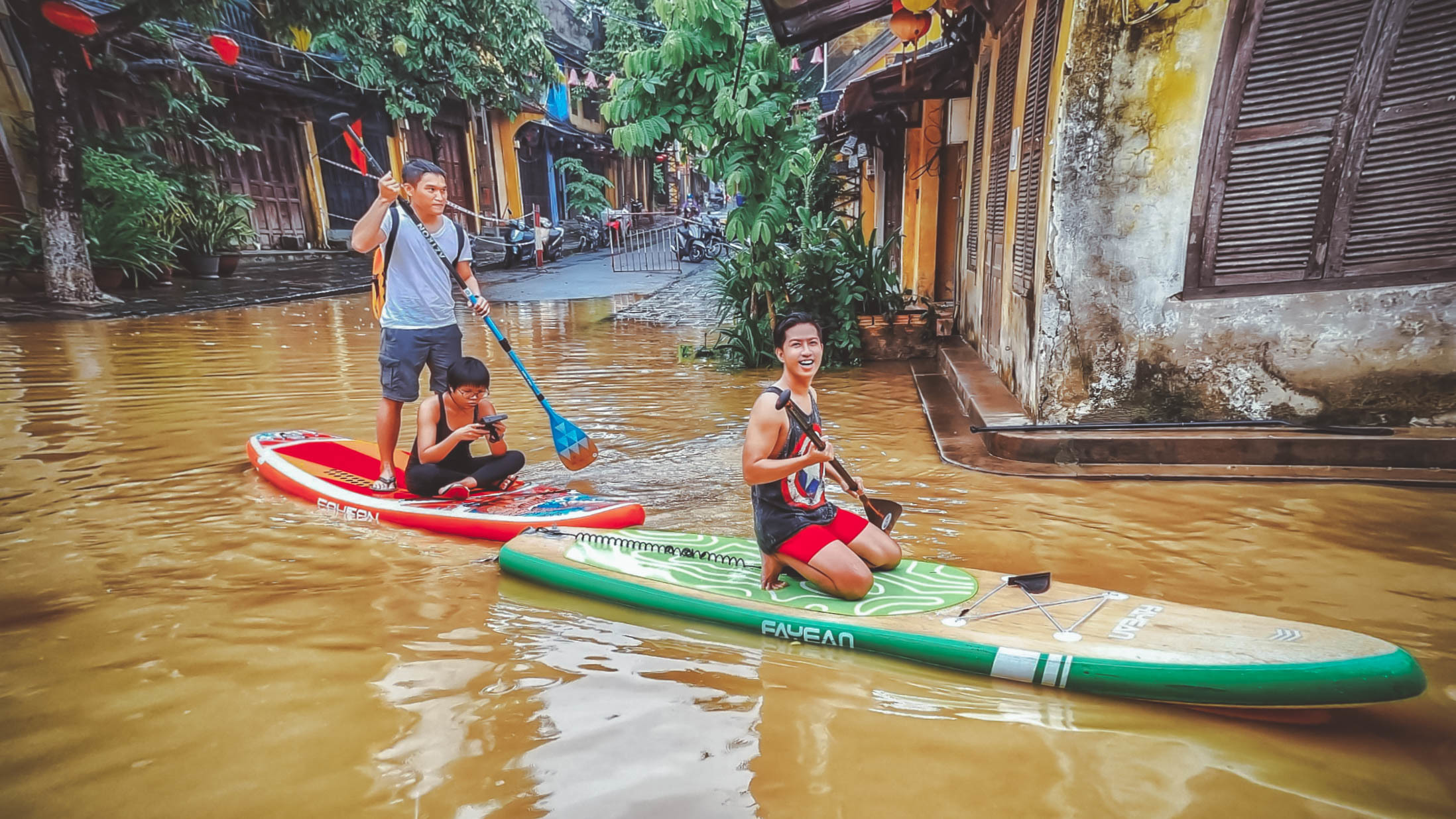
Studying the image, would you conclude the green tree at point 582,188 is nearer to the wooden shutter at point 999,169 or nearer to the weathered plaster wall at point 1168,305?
the wooden shutter at point 999,169

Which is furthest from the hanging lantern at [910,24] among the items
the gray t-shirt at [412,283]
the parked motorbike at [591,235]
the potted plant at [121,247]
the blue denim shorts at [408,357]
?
the parked motorbike at [591,235]

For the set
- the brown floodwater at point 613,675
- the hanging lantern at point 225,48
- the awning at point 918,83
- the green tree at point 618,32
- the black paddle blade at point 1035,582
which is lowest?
the brown floodwater at point 613,675

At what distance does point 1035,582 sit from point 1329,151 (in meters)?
3.33

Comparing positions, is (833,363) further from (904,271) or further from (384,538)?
(384,538)

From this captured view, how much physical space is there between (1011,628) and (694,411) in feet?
13.3

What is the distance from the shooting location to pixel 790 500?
2.87m

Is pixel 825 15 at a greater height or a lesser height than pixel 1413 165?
greater

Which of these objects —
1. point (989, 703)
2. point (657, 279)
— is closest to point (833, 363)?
point (989, 703)

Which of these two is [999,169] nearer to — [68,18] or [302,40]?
[68,18]

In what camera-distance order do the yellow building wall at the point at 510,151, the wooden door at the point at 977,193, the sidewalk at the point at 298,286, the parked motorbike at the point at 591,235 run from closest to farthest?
the wooden door at the point at 977,193
the sidewalk at the point at 298,286
the yellow building wall at the point at 510,151
the parked motorbike at the point at 591,235

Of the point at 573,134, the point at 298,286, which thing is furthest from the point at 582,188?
the point at 298,286

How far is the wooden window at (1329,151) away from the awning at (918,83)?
426 centimetres

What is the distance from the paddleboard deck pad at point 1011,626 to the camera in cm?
211

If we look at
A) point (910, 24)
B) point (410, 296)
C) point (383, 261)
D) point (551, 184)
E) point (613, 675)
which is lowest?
point (613, 675)
